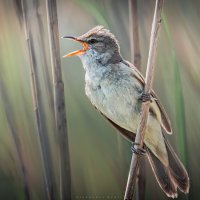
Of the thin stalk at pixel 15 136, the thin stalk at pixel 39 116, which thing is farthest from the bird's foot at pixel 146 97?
the thin stalk at pixel 15 136

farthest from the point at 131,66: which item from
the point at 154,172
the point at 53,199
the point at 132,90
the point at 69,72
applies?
the point at 53,199

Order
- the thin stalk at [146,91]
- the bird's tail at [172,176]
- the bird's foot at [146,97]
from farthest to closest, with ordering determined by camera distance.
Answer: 1. the bird's tail at [172,176]
2. the bird's foot at [146,97]
3. the thin stalk at [146,91]

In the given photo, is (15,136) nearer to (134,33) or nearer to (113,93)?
(113,93)

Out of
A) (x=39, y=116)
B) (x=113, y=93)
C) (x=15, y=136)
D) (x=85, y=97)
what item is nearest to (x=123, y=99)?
(x=113, y=93)

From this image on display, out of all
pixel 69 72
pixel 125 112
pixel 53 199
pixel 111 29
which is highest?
pixel 111 29

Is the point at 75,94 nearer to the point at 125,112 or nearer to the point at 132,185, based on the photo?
the point at 125,112

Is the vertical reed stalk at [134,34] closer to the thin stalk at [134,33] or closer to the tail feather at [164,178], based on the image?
the thin stalk at [134,33]
